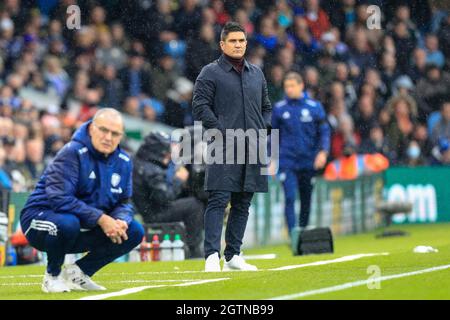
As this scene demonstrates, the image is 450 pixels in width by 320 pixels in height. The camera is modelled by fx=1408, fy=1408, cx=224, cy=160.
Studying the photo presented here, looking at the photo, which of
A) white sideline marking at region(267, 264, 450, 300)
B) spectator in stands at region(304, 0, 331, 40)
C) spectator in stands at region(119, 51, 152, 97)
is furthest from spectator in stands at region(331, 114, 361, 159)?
white sideline marking at region(267, 264, 450, 300)

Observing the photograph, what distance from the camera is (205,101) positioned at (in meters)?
12.3

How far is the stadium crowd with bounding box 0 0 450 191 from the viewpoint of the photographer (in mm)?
20859

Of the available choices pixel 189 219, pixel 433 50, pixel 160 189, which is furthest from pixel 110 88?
pixel 433 50

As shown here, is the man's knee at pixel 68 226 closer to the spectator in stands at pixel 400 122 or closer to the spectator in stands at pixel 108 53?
the spectator in stands at pixel 108 53

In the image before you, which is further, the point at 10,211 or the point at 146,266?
the point at 10,211

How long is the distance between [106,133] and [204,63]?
12.2m

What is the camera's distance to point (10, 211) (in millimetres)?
15938

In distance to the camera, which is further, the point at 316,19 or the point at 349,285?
the point at 316,19

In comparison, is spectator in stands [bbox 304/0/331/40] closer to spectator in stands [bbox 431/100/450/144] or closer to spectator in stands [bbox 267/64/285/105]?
spectator in stands [bbox 267/64/285/105]

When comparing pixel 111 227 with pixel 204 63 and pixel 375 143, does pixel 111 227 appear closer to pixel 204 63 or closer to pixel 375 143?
pixel 204 63
